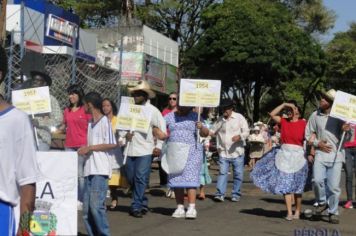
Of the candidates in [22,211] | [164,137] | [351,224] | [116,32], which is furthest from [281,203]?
[116,32]

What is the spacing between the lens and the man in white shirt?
1241 centimetres

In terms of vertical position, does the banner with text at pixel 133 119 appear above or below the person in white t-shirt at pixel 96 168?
above

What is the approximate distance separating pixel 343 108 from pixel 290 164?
1024 mm

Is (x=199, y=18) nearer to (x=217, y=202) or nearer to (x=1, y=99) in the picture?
(x=217, y=202)

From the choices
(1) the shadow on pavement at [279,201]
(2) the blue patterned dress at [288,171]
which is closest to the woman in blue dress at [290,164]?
(2) the blue patterned dress at [288,171]

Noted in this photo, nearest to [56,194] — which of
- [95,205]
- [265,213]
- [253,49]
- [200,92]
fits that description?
[95,205]

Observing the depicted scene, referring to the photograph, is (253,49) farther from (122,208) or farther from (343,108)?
(343,108)

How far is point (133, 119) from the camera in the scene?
10125mm

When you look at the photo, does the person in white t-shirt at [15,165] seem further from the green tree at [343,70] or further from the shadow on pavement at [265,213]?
the green tree at [343,70]

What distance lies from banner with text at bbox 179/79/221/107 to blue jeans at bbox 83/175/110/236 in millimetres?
2858

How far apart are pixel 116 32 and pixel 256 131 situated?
11.4 meters

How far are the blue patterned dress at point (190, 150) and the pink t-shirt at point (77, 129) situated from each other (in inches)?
45.5

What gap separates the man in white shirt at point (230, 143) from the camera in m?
12.4

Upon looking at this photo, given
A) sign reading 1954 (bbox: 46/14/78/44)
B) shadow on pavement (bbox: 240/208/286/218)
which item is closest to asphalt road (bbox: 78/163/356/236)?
shadow on pavement (bbox: 240/208/286/218)
